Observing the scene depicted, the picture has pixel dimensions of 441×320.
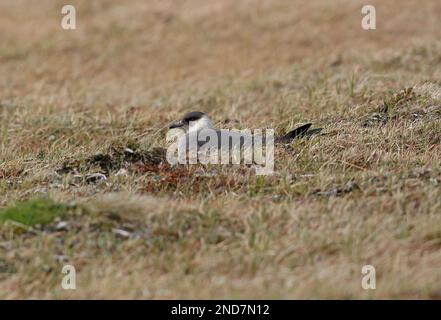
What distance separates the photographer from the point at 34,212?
620cm

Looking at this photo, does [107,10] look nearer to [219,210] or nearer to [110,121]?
[110,121]

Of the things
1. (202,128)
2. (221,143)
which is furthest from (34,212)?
(202,128)

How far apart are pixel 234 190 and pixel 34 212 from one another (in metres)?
1.59

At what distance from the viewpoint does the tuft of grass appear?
612 cm

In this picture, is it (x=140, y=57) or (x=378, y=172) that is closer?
(x=378, y=172)

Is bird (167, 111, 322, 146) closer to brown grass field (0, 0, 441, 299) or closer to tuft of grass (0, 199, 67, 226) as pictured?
brown grass field (0, 0, 441, 299)

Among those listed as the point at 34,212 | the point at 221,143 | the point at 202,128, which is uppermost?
the point at 202,128

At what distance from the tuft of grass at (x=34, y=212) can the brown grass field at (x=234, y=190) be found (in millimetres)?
11

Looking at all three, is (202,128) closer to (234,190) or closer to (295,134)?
(295,134)

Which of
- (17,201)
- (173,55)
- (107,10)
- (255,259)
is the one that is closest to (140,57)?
(173,55)

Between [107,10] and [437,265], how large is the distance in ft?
42.8

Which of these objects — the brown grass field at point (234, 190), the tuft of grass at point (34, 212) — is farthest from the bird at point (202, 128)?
the tuft of grass at point (34, 212)
